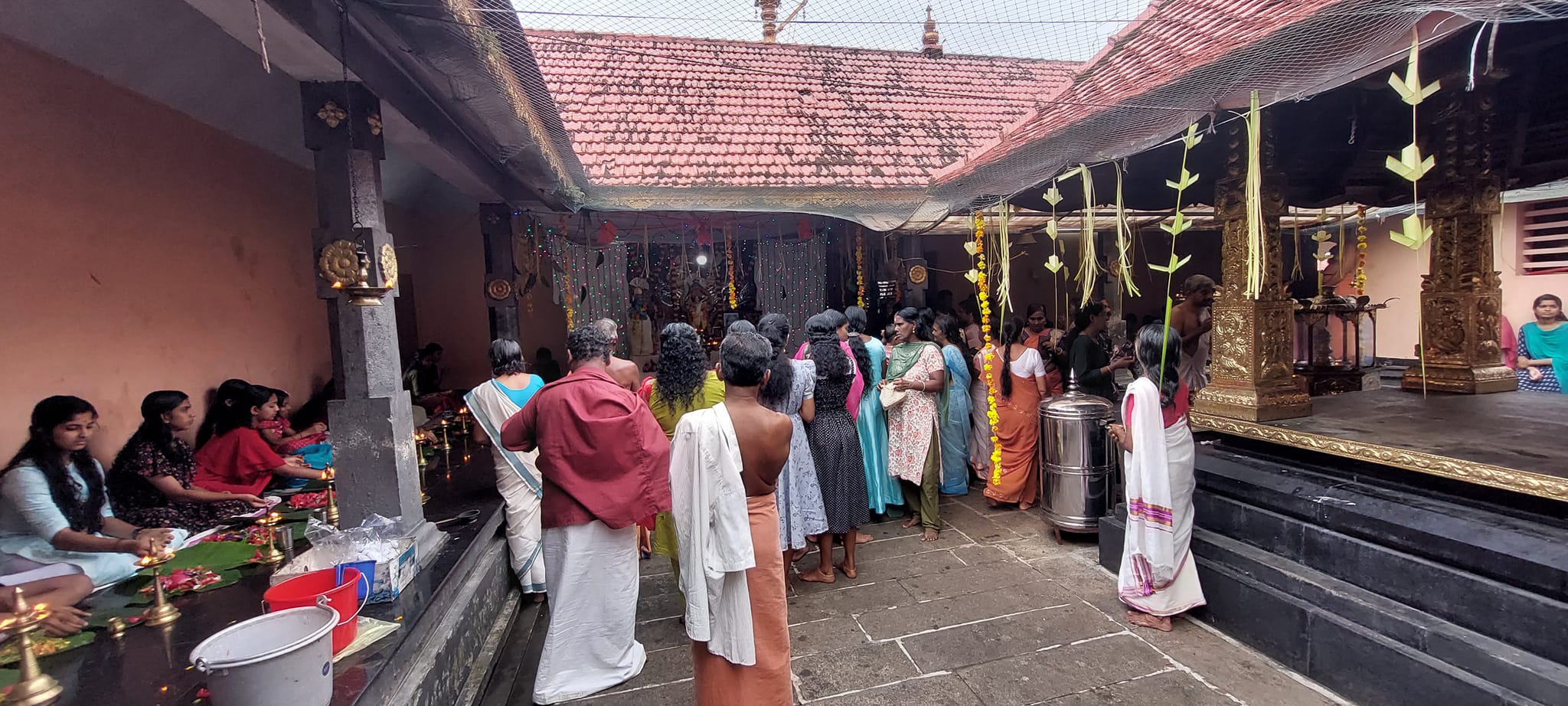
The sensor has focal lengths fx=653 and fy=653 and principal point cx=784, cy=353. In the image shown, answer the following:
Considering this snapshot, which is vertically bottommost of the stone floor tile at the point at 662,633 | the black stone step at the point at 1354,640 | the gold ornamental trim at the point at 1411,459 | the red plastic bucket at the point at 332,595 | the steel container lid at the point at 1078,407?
the stone floor tile at the point at 662,633

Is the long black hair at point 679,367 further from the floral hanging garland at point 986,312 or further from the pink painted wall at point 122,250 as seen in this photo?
the pink painted wall at point 122,250

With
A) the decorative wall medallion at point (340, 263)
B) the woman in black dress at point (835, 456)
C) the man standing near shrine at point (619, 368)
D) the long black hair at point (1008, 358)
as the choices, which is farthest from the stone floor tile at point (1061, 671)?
the decorative wall medallion at point (340, 263)

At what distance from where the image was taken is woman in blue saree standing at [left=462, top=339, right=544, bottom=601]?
4.20 metres

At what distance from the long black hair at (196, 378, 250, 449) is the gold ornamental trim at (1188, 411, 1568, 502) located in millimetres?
7064

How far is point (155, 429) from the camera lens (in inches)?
162

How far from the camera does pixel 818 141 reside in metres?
8.23

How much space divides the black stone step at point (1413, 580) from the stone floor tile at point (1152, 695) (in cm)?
92

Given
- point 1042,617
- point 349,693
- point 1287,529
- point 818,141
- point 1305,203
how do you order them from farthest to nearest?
point 818,141 < point 1305,203 < point 1042,617 < point 1287,529 < point 349,693

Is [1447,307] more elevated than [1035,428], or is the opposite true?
[1447,307]

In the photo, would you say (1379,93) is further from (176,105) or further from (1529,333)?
(176,105)

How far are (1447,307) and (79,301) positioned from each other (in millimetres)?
9678

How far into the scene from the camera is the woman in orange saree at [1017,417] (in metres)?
6.01

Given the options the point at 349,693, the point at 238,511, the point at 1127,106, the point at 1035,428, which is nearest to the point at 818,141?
the point at 1035,428

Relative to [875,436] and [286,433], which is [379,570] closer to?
[875,436]
